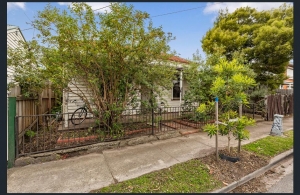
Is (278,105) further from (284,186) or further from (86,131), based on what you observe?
(86,131)

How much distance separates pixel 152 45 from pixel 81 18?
1967mm

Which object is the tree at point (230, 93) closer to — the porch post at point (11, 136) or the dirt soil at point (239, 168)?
the dirt soil at point (239, 168)

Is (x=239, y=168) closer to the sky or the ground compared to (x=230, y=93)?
closer to the ground

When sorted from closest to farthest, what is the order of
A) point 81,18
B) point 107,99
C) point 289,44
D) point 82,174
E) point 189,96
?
point 82,174
point 81,18
point 107,99
point 189,96
point 289,44

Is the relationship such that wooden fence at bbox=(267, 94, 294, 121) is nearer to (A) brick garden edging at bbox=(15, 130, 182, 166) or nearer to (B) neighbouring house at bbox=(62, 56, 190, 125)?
(B) neighbouring house at bbox=(62, 56, 190, 125)

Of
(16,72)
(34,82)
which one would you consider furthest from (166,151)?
(16,72)

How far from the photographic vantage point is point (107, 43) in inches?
152

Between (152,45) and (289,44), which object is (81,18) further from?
(289,44)

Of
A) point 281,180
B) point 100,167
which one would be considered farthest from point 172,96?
point 100,167

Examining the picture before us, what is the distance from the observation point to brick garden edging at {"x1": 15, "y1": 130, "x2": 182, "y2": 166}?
3346 millimetres

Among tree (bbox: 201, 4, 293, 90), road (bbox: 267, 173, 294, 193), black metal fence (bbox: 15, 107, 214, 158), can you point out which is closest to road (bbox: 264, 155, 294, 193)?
road (bbox: 267, 173, 294, 193)

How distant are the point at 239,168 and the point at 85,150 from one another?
144 inches

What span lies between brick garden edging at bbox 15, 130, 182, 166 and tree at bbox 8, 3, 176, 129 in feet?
2.24

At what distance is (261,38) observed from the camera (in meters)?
8.13
